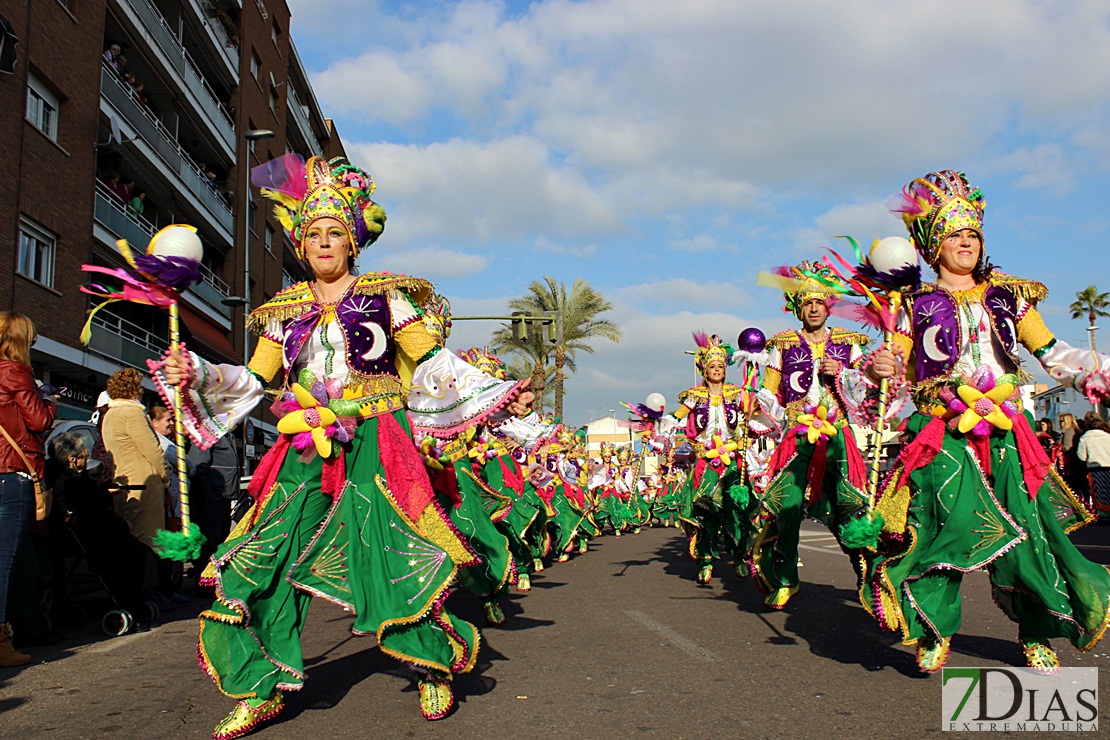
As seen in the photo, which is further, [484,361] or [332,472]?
[484,361]

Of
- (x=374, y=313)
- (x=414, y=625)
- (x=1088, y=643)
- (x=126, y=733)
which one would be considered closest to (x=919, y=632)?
(x=1088, y=643)

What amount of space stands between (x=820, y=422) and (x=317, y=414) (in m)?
3.77

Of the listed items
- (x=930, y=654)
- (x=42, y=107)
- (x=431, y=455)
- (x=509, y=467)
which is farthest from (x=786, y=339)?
(x=42, y=107)

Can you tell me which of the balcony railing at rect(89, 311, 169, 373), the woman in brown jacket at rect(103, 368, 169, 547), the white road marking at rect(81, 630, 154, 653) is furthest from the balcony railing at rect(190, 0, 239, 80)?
the white road marking at rect(81, 630, 154, 653)

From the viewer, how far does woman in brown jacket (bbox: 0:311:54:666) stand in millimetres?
5453

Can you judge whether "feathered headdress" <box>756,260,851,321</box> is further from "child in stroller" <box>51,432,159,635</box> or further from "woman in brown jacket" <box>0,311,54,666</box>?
"child in stroller" <box>51,432,159,635</box>

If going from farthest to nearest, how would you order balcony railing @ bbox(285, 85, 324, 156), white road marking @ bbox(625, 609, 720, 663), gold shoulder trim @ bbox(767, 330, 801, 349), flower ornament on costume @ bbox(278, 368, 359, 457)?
balcony railing @ bbox(285, 85, 324, 156), gold shoulder trim @ bbox(767, 330, 801, 349), white road marking @ bbox(625, 609, 720, 663), flower ornament on costume @ bbox(278, 368, 359, 457)

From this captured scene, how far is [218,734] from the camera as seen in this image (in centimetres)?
404

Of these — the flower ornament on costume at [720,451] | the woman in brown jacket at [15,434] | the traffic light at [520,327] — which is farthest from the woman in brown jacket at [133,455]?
the traffic light at [520,327]

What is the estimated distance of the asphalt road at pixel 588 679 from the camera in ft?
13.7

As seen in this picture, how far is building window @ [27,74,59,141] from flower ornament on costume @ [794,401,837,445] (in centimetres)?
1713

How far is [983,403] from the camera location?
476 centimetres

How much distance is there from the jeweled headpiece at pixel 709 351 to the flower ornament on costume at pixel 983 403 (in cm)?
594

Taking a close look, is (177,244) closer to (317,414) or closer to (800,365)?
(317,414)
